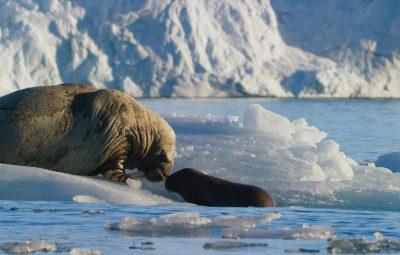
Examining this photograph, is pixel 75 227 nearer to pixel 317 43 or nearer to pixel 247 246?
pixel 247 246

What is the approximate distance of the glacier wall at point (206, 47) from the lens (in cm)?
3153

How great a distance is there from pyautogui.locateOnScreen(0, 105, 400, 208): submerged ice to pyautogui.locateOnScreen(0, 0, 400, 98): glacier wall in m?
19.8

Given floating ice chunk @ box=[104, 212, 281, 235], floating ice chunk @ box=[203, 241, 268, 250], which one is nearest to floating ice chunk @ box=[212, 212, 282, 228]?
floating ice chunk @ box=[104, 212, 281, 235]

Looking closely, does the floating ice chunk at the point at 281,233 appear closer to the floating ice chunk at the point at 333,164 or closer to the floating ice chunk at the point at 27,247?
the floating ice chunk at the point at 27,247

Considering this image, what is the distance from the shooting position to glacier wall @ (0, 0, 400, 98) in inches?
1241

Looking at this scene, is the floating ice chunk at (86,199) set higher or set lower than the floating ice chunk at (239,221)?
lower

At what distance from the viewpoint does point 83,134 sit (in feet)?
26.9

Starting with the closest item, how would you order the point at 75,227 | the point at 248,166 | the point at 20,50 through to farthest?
the point at 75,227 → the point at 248,166 → the point at 20,50

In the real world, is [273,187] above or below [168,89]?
above

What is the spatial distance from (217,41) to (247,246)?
99.9 ft

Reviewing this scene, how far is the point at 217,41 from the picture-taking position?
115 feet

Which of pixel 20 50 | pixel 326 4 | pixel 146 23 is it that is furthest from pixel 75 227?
pixel 326 4

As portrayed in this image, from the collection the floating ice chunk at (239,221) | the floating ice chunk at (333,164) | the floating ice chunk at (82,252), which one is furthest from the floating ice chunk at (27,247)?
the floating ice chunk at (333,164)

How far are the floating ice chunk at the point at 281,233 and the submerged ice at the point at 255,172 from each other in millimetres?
1939
